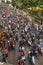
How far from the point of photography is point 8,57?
30.2 m

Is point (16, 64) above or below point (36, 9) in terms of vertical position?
above

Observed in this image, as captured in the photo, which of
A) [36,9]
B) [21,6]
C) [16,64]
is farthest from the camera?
[21,6]

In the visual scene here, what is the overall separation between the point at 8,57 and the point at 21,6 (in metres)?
71.4

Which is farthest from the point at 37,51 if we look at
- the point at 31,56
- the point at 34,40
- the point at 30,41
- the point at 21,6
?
the point at 21,6

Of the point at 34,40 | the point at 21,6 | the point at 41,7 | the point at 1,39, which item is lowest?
the point at 21,6

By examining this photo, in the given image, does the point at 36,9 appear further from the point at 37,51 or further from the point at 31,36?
the point at 37,51

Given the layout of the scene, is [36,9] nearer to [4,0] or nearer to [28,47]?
[28,47]

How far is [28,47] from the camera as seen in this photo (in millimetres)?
35031

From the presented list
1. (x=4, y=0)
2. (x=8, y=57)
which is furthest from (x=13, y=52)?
(x=4, y=0)

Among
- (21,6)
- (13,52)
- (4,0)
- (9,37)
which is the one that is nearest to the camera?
(13,52)

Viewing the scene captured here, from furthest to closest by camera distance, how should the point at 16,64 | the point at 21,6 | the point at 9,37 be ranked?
the point at 21,6 → the point at 9,37 → the point at 16,64

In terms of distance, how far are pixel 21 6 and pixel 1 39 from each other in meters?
67.7

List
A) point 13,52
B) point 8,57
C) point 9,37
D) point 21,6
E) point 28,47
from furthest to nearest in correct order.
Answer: point 21,6 < point 9,37 < point 28,47 < point 13,52 < point 8,57

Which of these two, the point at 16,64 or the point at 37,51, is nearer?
the point at 16,64
